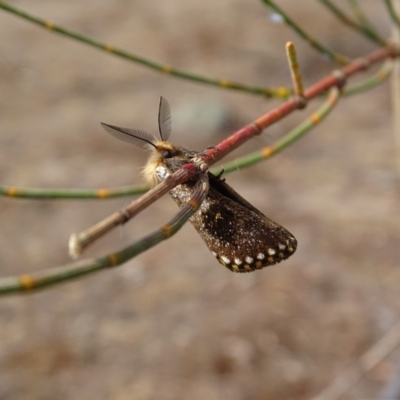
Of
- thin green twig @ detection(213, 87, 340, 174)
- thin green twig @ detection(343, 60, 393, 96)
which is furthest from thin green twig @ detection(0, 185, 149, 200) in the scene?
thin green twig @ detection(343, 60, 393, 96)

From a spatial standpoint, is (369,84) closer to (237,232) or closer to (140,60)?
(140,60)

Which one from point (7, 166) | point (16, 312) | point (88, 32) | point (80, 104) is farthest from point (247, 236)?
point (88, 32)

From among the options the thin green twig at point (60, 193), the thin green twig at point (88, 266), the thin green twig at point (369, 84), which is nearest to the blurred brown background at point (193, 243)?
the thin green twig at point (88, 266)

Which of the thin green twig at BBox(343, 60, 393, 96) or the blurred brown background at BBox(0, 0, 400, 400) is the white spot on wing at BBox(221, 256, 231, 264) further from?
the thin green twig at BBox(343, 60, 393, 96)

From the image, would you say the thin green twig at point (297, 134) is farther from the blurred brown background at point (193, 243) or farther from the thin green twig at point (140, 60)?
the blurred brown background at point (193, 243)

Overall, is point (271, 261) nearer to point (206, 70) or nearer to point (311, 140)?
point (311, 140)
